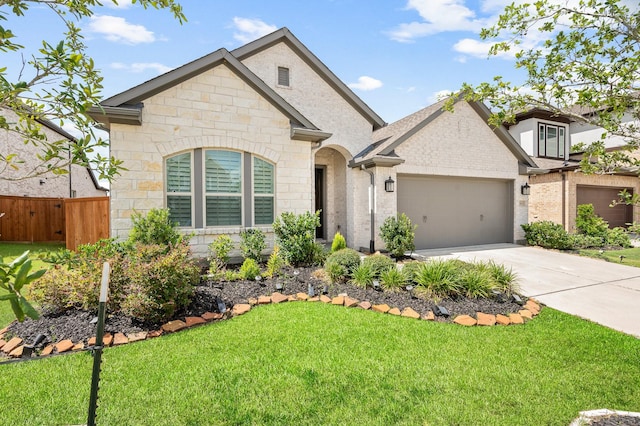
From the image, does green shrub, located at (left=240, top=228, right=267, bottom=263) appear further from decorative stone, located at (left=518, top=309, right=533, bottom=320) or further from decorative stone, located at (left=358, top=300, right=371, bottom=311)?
decorative stone, located at (left=518, top=309, right=533, bottom=320)

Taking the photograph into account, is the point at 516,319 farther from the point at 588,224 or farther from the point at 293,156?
the point at 588,224

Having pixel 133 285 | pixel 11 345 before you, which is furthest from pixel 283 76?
pixel 11 345

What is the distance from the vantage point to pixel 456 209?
12.4 m

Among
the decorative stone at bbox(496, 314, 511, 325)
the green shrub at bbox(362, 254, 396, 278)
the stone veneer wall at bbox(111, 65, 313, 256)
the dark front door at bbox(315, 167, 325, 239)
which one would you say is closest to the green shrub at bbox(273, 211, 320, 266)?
the stone veneer wall at bbox(111, 65, 313, 256)

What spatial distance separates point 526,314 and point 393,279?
2224 mm

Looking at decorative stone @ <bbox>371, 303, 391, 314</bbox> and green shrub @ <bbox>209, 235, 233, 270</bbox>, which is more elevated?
green shrub @ <bbox>209, 235, 233, 270</bbox>

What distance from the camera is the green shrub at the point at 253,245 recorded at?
797 cm

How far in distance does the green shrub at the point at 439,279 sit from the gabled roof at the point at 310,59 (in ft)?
26.3

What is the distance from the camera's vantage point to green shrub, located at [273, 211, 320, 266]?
7859 mm

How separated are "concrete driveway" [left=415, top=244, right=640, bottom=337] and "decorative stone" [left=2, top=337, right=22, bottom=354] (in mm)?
8185

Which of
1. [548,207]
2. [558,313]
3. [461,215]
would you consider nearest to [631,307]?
[558,313]

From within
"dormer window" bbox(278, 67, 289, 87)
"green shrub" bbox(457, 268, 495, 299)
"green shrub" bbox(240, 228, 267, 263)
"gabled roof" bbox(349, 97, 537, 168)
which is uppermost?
"dormer window" bbox(278, 67, 289, 87)

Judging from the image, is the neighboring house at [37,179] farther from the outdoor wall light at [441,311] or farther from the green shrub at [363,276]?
the outdoor wall light at [441,311]

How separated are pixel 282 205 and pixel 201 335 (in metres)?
4.83
